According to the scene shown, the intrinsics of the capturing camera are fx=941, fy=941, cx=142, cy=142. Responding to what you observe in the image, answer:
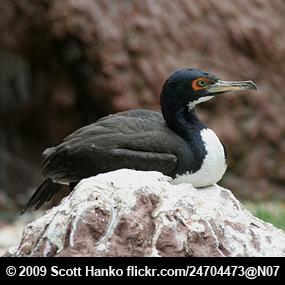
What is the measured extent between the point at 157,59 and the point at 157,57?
3 centimetres

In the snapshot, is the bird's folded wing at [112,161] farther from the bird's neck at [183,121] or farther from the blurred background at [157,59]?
the blurred background at [157,59]

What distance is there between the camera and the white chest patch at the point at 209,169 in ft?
19.9

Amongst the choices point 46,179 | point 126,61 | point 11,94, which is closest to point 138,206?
point 46,179

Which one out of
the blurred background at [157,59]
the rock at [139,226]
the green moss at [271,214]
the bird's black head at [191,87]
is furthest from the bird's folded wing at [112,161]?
the blurred background at [157,59]

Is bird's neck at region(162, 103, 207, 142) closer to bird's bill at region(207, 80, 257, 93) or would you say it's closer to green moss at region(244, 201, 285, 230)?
bird's bill at region(207, 80, 257, 93)

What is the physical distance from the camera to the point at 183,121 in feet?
20.8

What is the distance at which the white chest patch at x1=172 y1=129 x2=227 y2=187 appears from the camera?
6.07 metres

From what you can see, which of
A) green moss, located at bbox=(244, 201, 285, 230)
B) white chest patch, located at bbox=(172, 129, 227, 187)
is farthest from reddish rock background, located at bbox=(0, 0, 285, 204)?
white chest patch, located at bbox=(172, 129, 227, 187)

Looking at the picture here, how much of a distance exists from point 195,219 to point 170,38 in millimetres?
6662

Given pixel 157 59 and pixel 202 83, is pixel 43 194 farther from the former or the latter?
pixel 157 59

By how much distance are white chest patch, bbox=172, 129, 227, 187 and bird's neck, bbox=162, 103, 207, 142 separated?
117mm

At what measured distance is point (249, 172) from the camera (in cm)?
1116

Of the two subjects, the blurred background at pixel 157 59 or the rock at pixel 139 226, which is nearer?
the rock at pixel 139 226

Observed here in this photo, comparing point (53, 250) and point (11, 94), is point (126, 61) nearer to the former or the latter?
point (11, 94)
